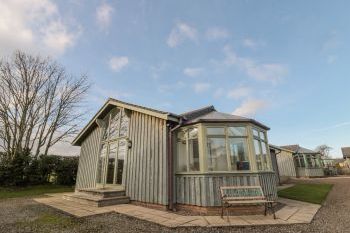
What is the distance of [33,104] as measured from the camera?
59.7 feet

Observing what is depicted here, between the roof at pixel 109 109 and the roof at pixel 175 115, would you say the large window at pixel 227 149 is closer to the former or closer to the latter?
the roof at pixel 175 115

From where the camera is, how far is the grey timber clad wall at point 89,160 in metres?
11.7

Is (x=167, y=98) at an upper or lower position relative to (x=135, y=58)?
lower

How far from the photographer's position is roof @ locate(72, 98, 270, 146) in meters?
8.14

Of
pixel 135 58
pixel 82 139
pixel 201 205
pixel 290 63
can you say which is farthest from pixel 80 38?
pixel 290 63

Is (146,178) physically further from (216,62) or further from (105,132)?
(216,62)

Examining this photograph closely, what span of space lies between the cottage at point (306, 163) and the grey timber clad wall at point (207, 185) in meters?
20.8

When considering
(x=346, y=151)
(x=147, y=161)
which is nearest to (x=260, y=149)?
(x=147, y=161)

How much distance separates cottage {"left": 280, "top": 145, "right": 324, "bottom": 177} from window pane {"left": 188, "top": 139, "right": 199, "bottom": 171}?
21872mm

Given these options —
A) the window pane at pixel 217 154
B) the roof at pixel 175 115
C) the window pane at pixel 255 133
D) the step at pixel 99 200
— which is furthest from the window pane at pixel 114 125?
the window pane at pixel 255 133

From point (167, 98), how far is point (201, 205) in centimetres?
991

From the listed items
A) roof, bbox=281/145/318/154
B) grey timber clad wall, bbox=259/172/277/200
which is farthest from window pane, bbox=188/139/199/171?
roof, bbox=281/145/318/154

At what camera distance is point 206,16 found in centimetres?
1025

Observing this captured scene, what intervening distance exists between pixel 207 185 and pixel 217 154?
46.6 inches
